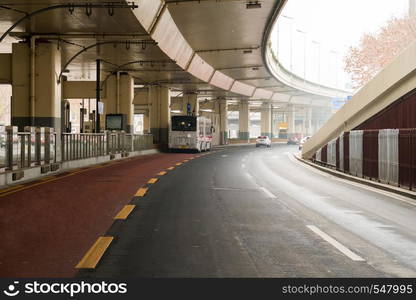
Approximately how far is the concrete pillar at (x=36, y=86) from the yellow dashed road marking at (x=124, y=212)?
17257mm

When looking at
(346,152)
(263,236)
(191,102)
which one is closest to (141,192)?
(263,236)

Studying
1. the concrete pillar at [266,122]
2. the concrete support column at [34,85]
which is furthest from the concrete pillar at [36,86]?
the concrete pillar at [266,122]

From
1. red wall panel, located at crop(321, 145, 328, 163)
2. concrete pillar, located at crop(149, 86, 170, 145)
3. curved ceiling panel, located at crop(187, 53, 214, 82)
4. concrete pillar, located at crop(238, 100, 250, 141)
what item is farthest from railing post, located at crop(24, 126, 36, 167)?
concrete pillar, located at crop(238, 100, 250, 141)

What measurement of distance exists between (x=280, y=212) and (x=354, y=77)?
55805 millimetres

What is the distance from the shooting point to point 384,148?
1680cm

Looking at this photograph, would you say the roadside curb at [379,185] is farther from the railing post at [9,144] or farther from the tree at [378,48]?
the tree at [378,48]

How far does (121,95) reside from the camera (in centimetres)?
4316

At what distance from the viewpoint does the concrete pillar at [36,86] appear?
89.3 ft

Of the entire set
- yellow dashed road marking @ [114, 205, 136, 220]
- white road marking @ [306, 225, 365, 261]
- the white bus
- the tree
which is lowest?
white road marking @ [306, 225, 365, 261]

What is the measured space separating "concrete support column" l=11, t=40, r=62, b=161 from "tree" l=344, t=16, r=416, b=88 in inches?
1444

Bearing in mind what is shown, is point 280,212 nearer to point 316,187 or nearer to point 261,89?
point 316,187

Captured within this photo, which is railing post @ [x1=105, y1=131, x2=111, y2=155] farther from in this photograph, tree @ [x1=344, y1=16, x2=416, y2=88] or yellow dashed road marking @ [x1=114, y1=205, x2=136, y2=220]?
tree @ [x1=344, y1=16, x2=416, y2=88]

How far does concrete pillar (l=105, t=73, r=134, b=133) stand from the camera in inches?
1693

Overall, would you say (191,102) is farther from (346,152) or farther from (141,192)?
(141,192)
